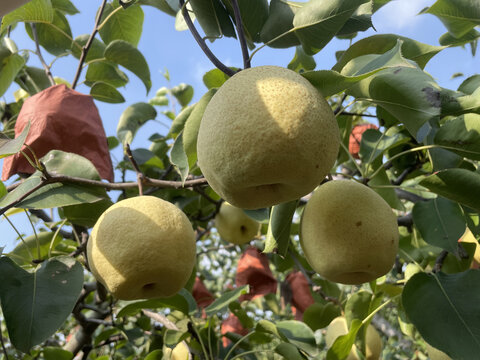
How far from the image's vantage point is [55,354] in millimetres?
1779

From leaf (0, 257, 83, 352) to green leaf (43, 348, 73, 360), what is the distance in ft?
2.09

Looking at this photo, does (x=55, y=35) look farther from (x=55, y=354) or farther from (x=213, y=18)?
(x=55, y=354)

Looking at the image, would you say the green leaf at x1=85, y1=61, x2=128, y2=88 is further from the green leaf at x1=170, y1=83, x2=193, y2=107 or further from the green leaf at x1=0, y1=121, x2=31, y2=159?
the green leaf at x1=0, y1=121, x2=31, y2=159

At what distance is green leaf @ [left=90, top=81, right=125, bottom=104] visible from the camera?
7.46ft

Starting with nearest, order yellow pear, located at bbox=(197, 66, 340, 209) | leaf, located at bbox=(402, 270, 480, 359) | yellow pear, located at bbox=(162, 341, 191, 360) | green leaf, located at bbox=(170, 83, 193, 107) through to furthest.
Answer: yellow pear, located at bbox=(197, 66, 340, 209) → leaf, located at bbox=(402, 270, 480, 359) → yellow pear, located at bbox=(162, 341, 191, 360) → green leaf, located at bbox=(170, 83, 193, 107)

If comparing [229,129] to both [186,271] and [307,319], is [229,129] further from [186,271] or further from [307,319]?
[307,319]

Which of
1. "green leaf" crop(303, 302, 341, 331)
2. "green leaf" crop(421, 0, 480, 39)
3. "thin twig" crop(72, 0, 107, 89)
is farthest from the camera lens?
"green leaf" crop(303, 302, 341, 331)

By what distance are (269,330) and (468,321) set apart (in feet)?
2.13

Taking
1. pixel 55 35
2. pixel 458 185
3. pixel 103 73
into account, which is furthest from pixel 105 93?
pixel 458 185

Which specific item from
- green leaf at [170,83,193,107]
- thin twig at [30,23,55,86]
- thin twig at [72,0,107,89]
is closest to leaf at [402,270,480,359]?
thin twig at [72,0,107,89]

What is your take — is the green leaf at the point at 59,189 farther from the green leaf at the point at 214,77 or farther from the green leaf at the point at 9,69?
the green leaf at the point at 9,69

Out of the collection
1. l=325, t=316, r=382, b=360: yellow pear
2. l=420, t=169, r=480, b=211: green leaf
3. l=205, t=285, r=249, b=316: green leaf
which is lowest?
l=325, t=316, r=382, b=360: yellow pear

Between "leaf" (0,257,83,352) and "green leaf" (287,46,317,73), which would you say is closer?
"leaf" (0,257,83,352)

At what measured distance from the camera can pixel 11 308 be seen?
115cm
